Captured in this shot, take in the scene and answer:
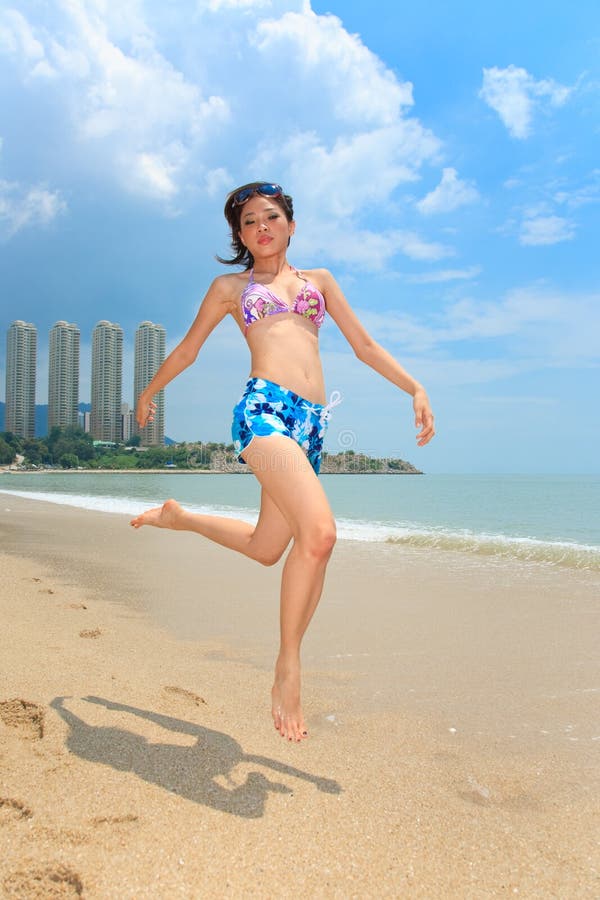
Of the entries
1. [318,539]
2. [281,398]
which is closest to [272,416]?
[281,398]

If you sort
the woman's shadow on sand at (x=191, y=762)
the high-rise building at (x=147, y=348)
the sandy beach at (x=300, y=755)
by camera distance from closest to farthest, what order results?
the sandy beach at (x=300, y=755) < the woman's shadow on sand at (x=191, y=762) < the high-rise building at (x=147, y=348)

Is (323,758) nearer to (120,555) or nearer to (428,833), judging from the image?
(428,833)

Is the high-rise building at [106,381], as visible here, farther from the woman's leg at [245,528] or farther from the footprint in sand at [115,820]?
the footprint in sand at [115,820]

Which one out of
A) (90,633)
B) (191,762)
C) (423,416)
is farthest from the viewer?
(90,633)

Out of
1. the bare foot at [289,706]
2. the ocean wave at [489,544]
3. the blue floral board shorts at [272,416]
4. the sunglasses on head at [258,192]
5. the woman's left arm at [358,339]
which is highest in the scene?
the sunglasses on head at [258,192]

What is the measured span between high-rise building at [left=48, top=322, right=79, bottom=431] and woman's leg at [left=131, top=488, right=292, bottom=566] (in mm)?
104035

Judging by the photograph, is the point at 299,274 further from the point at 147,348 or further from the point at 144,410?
the point at 147,348

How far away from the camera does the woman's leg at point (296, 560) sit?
2332mm

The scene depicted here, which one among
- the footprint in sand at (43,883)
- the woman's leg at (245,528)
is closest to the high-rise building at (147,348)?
the woman's leg at (245,528)

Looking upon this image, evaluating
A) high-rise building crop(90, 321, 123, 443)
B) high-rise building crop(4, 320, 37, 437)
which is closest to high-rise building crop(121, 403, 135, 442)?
high-rise building crop(90, 321, 123, 443)

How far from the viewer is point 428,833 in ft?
6.22

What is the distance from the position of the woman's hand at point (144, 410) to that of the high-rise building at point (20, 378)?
105 metres

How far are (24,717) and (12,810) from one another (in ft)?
2.40

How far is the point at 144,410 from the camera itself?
332cm
